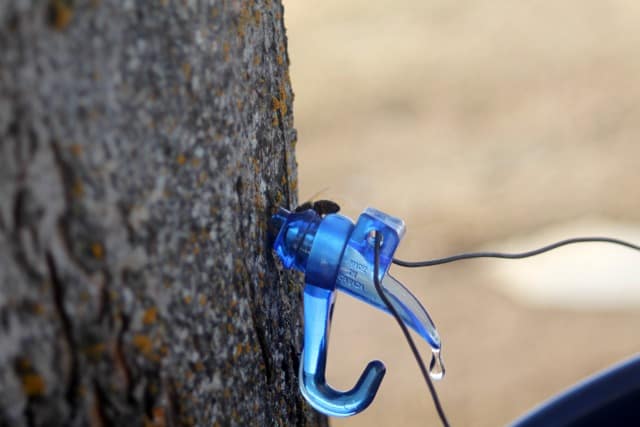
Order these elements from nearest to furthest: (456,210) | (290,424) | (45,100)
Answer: (45,100)
(290,424)
(456,210)

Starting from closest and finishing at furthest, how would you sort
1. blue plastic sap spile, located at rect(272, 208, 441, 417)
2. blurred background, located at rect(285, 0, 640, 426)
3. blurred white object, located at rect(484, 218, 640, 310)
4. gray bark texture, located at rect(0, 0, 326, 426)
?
gray bark texture, located at rect(0, 0, 326, 426), blue plastic sap spile, located at rect(272, 208, 441, 417), blurred background, located at rect(285, 0, 640, 426), blurred white object, located at rect(484, 218, 640, 310)

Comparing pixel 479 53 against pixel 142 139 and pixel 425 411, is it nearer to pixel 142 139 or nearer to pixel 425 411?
pixel 425 411

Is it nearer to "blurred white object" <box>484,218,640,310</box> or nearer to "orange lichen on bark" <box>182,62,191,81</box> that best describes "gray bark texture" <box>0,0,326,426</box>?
"orange lichen on bark" <box>182,62,191,81</box>

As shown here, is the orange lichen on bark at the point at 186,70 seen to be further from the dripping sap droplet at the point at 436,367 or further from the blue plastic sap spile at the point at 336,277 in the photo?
the dripping sap droplet at the point at 436,367

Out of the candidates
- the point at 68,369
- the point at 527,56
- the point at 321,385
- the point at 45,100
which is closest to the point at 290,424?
the point at 321,385

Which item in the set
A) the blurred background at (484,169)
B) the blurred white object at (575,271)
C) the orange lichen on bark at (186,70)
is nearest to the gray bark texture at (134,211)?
the orange lichen on bark at (186,70)

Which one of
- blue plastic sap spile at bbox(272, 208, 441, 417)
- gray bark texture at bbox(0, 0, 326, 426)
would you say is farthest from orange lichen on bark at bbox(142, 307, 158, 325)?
blue plastic sap spile at bbox(272, 208, 441, 417)

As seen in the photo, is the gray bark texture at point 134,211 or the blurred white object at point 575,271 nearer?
the gray bark texture at point 134,211

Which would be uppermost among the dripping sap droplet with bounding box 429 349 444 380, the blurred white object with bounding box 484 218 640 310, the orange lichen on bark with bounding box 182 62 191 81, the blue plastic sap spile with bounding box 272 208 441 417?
the orange lichen on bark with bounding box 182 62 191 81
